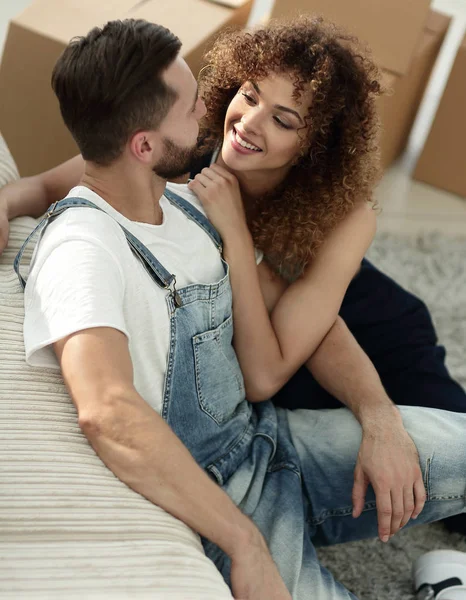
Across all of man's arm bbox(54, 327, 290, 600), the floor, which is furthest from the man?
the floor

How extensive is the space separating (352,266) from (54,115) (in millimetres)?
1099

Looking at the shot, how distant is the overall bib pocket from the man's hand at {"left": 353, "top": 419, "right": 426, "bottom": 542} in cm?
25

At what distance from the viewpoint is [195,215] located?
150 cm

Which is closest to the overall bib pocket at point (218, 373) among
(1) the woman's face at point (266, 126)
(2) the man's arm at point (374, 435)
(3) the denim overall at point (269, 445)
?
(3) the denim overall at point (269, 445)

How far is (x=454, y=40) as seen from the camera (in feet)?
12.9

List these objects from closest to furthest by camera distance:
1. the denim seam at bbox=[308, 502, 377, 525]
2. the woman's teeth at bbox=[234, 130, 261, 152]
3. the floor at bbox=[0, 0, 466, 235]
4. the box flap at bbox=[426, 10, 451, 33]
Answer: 1. the denim seam at bbox=[308, 502, 377, 525]
2. the woman's teeth at bbox=[234, 130, 261, 152]
3. the box flap at bbox=[426, 10, 451, 33]
4. the floor at bbox=[0, 0, 466, 235]

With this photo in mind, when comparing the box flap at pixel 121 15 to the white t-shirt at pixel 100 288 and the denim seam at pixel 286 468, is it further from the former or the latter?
the denim seam at pixel 286 468

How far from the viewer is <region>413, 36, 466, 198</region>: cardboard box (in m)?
2.79

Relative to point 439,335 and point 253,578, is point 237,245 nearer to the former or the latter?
point 253,578

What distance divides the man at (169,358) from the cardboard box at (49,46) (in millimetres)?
815

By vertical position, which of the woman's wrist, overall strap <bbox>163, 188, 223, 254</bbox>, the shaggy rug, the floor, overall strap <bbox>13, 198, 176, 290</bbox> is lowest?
the shaggy rug

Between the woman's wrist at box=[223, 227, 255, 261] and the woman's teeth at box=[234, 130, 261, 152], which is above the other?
the woman's teeth at box=[234, 130, 261, 152]

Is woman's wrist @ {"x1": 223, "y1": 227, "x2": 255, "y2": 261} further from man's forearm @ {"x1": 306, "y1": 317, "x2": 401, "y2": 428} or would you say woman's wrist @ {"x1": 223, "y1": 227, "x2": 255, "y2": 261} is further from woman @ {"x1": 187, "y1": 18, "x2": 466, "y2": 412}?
man's forearm @ {"x1": 306, "y1": 317, "x2": 401, "y2": 428}

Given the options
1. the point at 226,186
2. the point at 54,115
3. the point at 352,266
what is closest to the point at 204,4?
the point at 54,115
